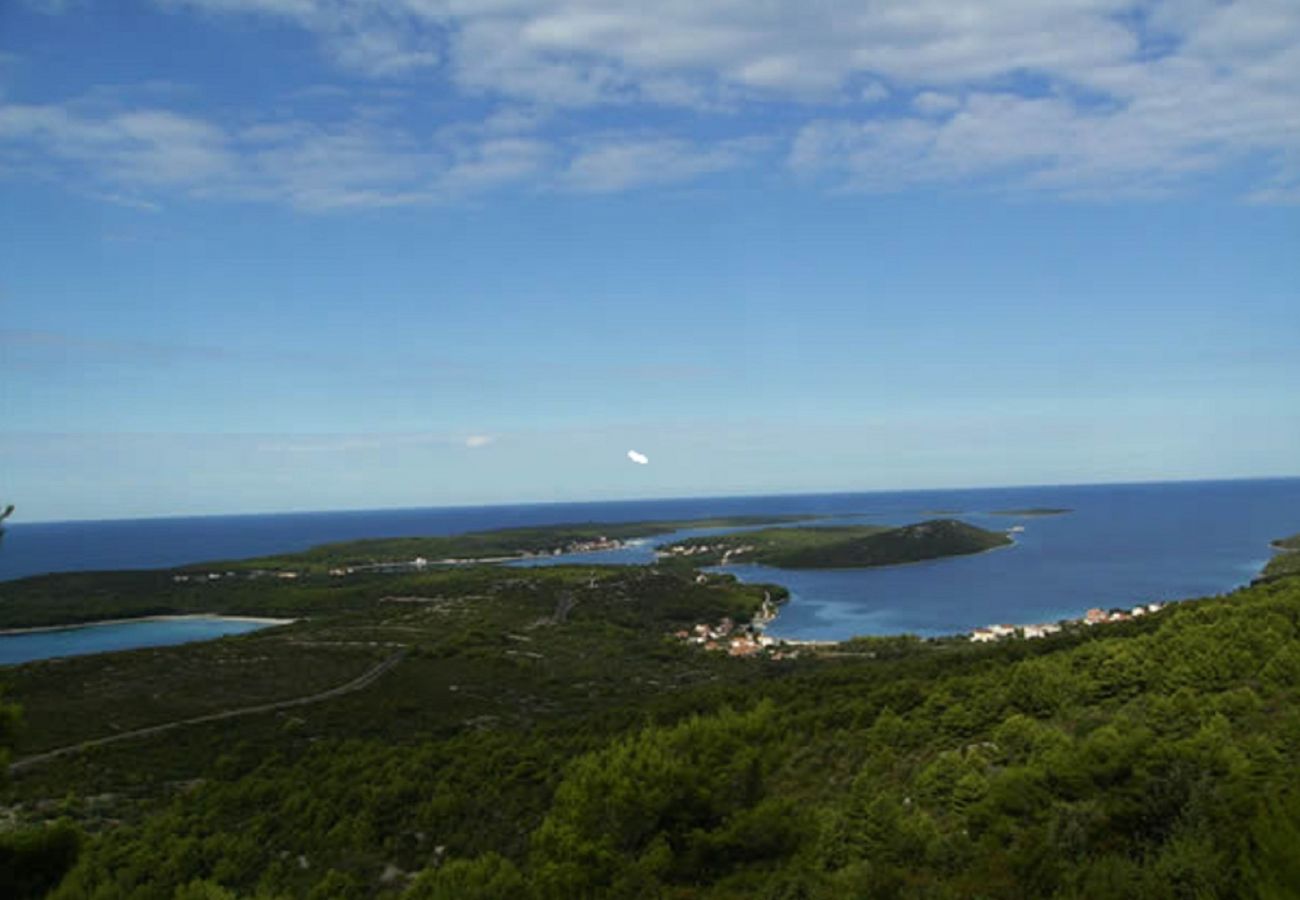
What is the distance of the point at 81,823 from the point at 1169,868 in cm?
2271

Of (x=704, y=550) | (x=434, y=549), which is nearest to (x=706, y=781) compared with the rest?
(x=704, y=550)

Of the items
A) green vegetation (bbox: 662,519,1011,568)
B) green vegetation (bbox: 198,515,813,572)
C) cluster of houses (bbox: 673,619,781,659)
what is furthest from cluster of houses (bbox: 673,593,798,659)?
green vegetation (bbox: 198,515,813,572)

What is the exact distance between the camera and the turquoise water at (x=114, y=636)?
2677 inches

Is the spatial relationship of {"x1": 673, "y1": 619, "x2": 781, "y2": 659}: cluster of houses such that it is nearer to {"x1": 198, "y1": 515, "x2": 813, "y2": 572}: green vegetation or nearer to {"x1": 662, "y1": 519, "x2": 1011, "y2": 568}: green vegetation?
{"x1": 662, "y1": 519, "x2": 1011, "y2": 568}: green vegetation

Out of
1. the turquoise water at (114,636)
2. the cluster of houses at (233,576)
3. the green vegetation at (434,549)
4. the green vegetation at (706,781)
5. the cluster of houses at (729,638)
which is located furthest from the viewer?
the green vegetation at (434,549)

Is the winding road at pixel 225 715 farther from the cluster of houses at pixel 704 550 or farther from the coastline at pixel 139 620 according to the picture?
the cluster of houses at pixel 704 550

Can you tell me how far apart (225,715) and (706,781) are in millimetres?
26512

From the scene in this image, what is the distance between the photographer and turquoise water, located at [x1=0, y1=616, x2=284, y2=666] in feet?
223

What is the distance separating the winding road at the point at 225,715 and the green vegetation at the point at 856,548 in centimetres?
7380

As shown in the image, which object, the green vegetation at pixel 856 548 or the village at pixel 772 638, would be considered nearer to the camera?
the village at pixel 772 638

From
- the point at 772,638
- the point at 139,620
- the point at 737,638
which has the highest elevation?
the point at 139,620

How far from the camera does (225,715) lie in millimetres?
36062

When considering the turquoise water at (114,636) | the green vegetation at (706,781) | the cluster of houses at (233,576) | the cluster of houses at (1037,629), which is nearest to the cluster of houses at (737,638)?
the green vegetation at (706,781)

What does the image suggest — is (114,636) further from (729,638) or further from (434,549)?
(434,549)
